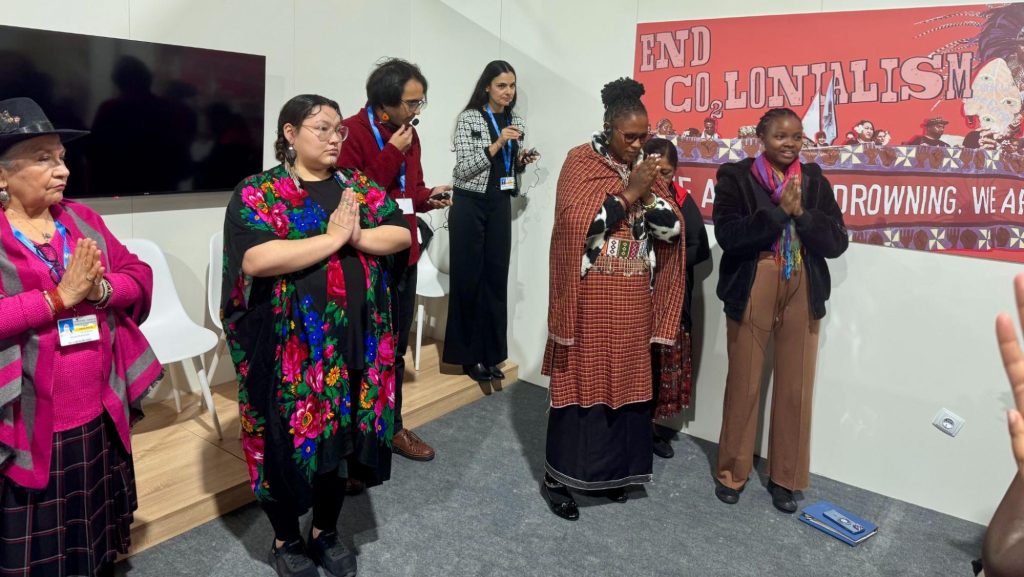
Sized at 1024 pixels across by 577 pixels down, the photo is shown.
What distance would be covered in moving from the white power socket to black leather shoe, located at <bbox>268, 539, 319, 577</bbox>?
2552mm

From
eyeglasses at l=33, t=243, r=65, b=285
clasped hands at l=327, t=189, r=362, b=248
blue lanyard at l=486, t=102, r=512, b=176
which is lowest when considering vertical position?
eyeglasses at l=33, t=243, r=65, b=285

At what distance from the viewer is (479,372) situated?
416cm

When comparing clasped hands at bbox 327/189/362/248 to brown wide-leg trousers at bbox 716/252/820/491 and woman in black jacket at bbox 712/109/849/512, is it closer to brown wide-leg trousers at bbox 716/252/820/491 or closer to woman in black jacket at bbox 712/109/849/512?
woman in black jacket at bbox 712/109/849/512

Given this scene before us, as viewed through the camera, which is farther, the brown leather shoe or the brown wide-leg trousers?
the brown leather shoe

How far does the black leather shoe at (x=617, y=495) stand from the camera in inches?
121

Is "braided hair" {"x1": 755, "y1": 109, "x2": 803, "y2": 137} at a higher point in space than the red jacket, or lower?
higher

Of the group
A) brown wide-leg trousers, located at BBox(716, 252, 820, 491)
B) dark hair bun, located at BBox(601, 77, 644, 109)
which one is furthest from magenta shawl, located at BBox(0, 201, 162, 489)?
brown wide-leg trousers, located at BBox(716, 252, 820, 491)

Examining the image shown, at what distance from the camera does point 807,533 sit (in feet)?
9.52

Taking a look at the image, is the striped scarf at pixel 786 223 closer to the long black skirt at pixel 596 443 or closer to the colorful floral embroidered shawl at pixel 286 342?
the long black skirt at pixel 596 443

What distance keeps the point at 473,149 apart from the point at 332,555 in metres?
2.13

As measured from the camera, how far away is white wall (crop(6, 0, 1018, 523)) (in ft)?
9.80

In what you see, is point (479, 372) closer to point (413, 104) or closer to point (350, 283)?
point (413, 104)

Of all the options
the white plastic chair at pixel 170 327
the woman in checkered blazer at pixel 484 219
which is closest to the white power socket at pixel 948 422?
the woman in checkered blazer at pixel 484 219

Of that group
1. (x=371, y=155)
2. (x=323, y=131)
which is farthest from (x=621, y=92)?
(x=323, y=131)
